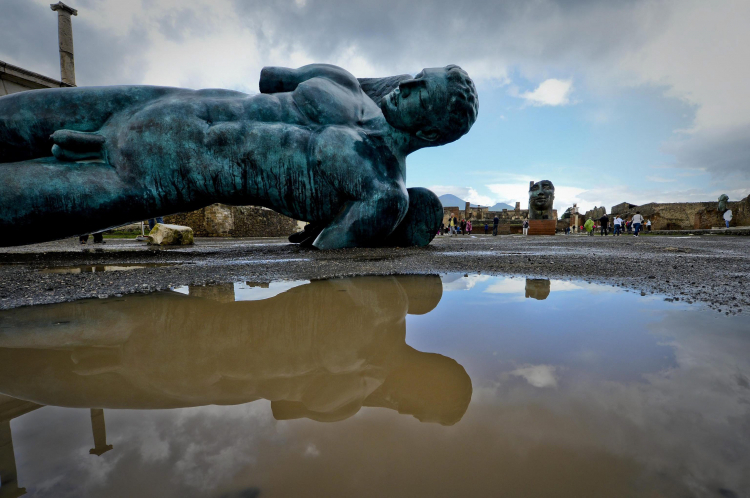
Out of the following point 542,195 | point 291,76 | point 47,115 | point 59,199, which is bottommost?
point 59,199

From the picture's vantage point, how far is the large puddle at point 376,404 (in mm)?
389

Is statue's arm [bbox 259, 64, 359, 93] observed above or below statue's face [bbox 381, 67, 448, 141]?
above

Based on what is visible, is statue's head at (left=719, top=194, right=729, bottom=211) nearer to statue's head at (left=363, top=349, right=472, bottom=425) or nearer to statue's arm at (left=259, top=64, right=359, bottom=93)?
statue's arm at (left=259, top=64, right=359, bottom=93)

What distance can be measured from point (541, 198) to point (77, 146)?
44.8 ft

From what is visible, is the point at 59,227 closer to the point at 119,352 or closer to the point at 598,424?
the point at 119,352

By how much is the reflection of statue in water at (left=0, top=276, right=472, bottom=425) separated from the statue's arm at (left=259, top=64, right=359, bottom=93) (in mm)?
2504

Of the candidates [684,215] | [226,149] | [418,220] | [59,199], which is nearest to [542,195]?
[684,215]

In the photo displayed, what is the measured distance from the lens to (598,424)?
0.48 meters

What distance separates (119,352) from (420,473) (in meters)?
0.69

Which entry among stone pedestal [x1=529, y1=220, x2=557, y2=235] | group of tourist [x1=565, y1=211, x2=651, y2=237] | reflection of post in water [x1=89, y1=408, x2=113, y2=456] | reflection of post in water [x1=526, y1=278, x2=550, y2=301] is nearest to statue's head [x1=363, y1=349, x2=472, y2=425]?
reflection of post in water [x1=89, y1=408, x2=113, y2=456]

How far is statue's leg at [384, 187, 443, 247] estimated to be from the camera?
343cm

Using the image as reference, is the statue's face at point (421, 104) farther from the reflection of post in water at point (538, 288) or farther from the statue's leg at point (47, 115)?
the statue's leg at point (47, 115)

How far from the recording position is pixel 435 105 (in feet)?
9.29

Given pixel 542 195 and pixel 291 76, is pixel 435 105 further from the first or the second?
pixel 542 195
